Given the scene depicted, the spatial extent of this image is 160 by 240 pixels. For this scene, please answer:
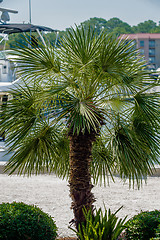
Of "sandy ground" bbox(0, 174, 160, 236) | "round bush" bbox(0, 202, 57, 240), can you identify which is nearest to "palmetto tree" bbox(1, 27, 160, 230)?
"round bush" bbox(0, 202, 57, 240)

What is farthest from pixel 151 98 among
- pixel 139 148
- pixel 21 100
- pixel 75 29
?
pixel 21 100

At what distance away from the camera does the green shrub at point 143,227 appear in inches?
142

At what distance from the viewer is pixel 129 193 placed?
7230 millimetres

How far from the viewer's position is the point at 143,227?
3613 mm

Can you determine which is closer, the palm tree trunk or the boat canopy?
the palm tree trunk

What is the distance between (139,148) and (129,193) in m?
3.91

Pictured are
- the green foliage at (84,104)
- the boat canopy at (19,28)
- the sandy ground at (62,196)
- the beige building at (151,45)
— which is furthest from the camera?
the beige building at (151,45)

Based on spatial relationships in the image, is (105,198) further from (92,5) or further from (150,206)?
(92,5)

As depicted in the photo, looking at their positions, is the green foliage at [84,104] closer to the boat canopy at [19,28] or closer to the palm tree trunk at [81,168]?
the palm tree trunk at [81,168]

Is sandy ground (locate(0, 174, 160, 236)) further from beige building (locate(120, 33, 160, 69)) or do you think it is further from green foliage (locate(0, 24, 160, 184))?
beige building (locate(120, 33, 160, 69))

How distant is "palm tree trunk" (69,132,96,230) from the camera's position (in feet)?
12.2

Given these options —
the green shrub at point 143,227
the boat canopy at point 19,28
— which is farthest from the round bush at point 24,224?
the boat canopy at point 19,28

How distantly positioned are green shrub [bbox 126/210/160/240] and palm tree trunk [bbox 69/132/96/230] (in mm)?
544

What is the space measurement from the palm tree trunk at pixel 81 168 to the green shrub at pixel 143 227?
544 millimetres
